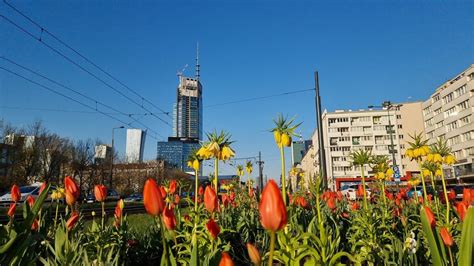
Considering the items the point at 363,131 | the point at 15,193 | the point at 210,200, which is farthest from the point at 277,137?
the point at 363,131

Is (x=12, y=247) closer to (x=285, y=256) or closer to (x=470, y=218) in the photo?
(x=285, y=256)

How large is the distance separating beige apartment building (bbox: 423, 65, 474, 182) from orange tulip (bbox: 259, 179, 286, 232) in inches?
2271

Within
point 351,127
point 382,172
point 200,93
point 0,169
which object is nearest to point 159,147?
point 200,93

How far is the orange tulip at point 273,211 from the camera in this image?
1175 millimetres

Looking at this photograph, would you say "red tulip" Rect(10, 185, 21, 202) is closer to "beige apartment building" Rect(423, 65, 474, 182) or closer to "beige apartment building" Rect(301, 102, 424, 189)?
"beige apartment building" Rect(423, 65, 474, 182)

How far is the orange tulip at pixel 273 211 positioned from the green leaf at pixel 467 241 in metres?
0.90

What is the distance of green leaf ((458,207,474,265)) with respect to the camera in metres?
1.45

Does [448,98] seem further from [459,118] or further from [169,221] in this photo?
[169,221]

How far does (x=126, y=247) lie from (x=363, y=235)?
2.68m

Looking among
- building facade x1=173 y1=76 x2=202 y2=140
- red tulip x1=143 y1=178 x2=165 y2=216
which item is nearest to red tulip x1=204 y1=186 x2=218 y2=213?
red tulip x1=143 y1=178 x2=165 y2=216

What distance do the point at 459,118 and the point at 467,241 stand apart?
6829 centimetres

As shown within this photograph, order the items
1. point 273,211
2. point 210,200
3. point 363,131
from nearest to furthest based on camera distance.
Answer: point 273,211
point 210,200
point 363,131

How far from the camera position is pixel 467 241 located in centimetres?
147

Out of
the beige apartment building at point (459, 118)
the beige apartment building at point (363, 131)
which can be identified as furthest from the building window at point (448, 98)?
the beige apartment building at point (363, 131)
